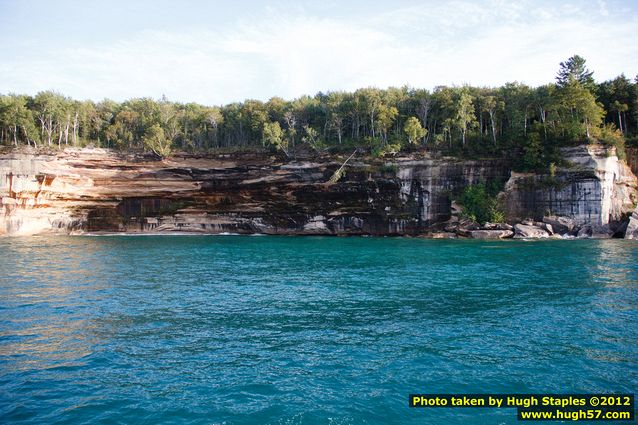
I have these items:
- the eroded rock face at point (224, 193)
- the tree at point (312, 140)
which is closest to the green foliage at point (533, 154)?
the eroded rock face at point (224, 193)

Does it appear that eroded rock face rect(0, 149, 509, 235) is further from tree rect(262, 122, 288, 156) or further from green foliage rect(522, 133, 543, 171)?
green foliage rect(522, 133, 543, 171)

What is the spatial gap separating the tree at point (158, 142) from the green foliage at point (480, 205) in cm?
4154

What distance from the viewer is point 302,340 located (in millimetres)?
14562

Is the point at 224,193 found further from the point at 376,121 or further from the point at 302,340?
the point at 302,340

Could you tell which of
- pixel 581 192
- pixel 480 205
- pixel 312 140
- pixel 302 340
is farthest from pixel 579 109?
pixel 302 340

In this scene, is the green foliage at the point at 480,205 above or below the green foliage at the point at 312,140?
below

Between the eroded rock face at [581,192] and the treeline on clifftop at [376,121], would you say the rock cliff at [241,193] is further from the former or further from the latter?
the treeline on clifftop at [376,121]

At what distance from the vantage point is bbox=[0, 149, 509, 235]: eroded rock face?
55.5 metres

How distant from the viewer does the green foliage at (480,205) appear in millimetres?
51906

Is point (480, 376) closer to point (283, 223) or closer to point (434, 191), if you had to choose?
point (434, 191)

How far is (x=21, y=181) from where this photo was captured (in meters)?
55.1

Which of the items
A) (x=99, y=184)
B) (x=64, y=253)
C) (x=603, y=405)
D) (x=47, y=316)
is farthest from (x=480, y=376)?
(x=99, y=184)

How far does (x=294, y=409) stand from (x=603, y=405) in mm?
7493

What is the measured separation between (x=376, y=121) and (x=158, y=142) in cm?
3193
